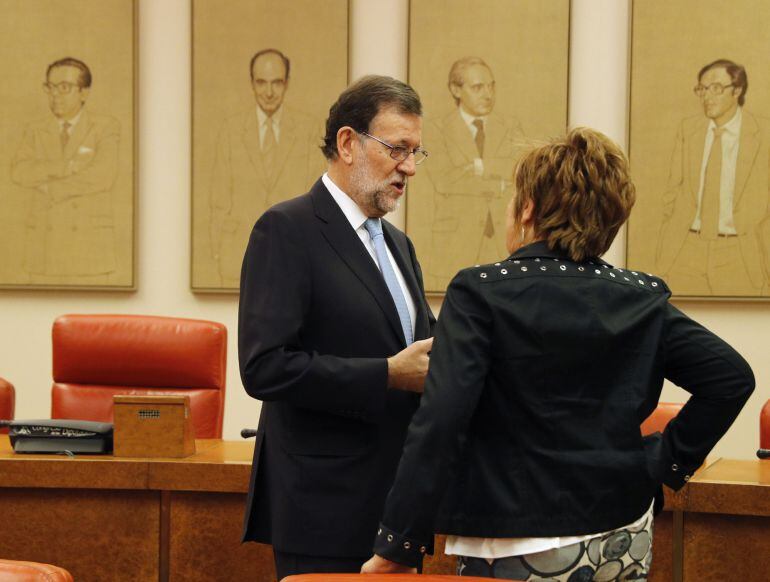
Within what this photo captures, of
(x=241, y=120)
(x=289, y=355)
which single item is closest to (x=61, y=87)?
(x=241, y=120)

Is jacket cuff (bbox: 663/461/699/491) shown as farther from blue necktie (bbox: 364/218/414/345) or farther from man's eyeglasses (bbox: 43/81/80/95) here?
man's eyeglasses (bbox: 43/81/80/95)

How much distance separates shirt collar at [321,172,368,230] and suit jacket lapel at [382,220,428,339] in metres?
0.14

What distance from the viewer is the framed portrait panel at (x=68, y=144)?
17.1ft

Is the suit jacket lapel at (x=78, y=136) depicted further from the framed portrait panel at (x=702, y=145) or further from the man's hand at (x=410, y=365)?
the man's hand at (x=410, y=365)

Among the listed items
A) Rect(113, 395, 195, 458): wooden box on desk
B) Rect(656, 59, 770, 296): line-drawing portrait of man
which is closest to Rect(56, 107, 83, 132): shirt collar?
Rect(113, 395, 195, 458): wooden box on desk

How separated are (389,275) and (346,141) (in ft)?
1.13

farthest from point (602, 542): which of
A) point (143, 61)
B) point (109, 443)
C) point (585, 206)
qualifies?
point (143, 61)

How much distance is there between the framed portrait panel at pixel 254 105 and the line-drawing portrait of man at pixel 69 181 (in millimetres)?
496

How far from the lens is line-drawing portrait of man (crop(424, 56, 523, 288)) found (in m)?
5.01

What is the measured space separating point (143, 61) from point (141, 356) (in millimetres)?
2084

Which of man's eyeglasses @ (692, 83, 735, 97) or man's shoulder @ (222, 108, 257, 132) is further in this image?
man's shoulder @ (222, 108, 257, 132)

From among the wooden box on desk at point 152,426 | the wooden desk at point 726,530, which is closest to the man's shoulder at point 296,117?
the wooden box on desk at point 152,426

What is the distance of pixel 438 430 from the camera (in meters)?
1.66

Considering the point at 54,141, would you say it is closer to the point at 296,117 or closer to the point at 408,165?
the point at 296,117
